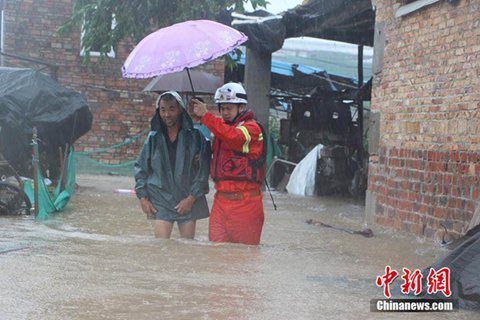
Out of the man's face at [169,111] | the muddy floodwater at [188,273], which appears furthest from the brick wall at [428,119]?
the man's face at [169,111]

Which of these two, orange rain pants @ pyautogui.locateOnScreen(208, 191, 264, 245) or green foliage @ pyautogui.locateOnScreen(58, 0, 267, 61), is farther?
green foliage @ pyautogui.locateOnScreen(58, 0, 267, 61)

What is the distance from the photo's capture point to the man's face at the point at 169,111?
7.27m

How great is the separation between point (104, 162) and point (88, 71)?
2384mm

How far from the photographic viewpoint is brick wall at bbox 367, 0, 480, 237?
28.4ft

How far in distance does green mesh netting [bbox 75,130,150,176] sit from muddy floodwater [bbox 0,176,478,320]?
1128 cm

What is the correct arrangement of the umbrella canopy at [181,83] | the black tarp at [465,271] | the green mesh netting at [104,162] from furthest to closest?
the green mesh netting at [104,162] → the umbrella canopy at [181,83] → the black tarp at [465,271]

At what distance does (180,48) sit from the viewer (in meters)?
7.25

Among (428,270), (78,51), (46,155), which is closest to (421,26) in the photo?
(428,270)

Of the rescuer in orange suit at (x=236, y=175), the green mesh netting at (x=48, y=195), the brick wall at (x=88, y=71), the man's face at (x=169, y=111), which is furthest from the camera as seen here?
the brick wall at (x=88, y=71)

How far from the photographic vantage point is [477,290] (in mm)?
5418

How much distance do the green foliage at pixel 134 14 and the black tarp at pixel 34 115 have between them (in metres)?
1.74

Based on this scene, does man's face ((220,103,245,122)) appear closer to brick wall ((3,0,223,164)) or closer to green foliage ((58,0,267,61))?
green foliage ((58,0,267,61))

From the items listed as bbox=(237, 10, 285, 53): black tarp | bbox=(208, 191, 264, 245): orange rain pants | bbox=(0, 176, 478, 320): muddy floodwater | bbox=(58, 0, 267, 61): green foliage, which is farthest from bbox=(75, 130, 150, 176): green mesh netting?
bbox=(208, 191, 264, 245): orange rain pants

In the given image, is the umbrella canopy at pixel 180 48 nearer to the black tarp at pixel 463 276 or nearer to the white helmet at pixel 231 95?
the white helmet at pixel 231 95
